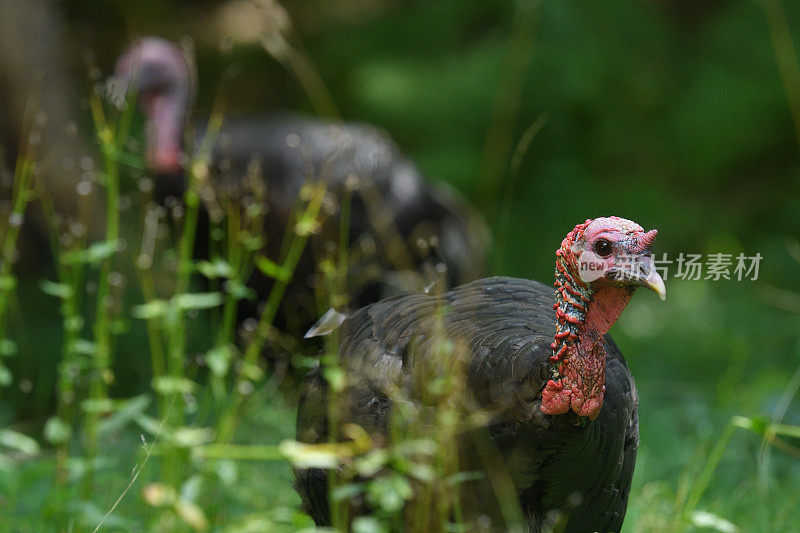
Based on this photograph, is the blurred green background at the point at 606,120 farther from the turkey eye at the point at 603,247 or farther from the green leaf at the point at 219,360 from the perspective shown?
the turkey eye at the point at 603,247

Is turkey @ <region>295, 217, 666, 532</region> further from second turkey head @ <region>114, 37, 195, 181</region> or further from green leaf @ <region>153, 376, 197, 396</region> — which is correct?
second turkey head @ <region>114, 37, 195, 181</region>

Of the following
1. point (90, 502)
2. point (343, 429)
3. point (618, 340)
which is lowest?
point (618, 340)

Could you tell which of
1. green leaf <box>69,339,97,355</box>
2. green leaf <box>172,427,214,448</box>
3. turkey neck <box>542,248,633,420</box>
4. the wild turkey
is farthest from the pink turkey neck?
the wild turkey

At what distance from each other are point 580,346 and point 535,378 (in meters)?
0.12

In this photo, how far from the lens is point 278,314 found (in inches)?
158

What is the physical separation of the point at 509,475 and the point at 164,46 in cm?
346

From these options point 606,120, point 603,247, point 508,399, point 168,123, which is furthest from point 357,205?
point 603,247

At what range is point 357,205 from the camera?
13.3ft

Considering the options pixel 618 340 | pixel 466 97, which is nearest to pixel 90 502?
pixel 618 340

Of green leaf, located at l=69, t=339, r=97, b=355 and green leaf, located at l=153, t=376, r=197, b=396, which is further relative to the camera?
green leaf, located at l=69, t=339, r=97, b=355

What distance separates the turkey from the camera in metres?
1.80

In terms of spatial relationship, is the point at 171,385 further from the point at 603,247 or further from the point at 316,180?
the point at 316,180

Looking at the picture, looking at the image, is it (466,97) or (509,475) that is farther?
(466,97)

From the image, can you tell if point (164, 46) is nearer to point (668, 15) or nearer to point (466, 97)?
point (466, 97)
